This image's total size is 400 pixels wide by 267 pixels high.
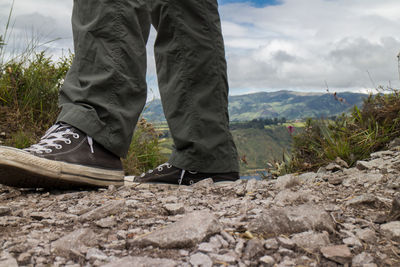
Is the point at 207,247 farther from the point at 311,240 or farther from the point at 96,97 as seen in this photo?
the point at 96,97

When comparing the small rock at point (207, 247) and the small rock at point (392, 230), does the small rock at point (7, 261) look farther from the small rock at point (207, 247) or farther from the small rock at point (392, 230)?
the small rock at point (392, 230)

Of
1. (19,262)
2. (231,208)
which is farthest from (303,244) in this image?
(19,262)

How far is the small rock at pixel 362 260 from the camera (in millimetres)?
1044

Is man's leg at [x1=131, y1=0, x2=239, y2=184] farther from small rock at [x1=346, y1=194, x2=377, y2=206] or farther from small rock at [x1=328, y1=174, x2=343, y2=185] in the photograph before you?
small rock at [x1=346, y1=194, x2=377, y2=206]

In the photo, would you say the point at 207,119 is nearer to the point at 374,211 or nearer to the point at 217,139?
the point at 217,139

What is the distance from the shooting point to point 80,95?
2.07 meters

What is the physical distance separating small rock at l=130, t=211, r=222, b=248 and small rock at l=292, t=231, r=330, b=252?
0.25 m

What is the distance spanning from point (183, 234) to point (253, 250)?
0.22 m

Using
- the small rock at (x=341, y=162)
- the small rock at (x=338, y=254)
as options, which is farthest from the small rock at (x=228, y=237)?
the small rock at (x=341, y=162)

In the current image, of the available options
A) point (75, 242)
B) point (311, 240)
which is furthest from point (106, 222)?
point (311, 240)

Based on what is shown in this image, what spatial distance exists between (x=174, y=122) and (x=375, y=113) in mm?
2459

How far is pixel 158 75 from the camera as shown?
2.59 metres

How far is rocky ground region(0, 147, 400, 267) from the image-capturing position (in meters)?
1.07

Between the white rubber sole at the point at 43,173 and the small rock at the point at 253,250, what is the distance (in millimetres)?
1263
